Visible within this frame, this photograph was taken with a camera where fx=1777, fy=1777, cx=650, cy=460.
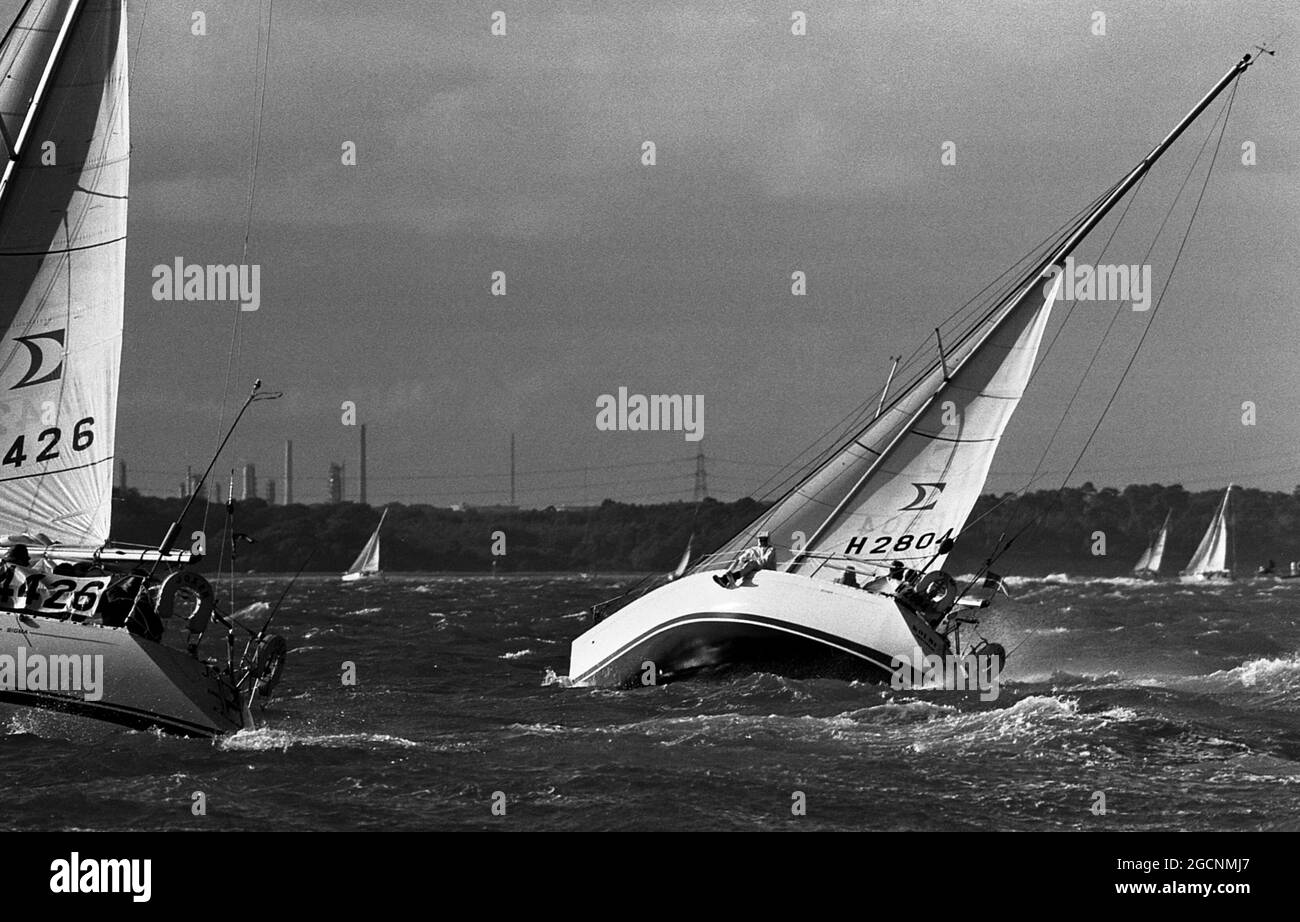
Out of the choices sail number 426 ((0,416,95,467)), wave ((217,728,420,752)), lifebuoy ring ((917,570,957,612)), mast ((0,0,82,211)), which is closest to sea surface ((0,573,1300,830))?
wave ((217,728,420,752))

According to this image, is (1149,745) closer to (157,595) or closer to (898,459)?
(898,459)

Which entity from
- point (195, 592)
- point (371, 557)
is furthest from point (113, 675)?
point (371, 557)

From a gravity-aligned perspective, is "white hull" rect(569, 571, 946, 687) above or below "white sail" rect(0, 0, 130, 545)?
below

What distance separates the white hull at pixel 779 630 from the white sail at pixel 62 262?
30.1 ft

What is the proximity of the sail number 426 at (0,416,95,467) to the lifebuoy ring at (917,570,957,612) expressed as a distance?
12.9 metres

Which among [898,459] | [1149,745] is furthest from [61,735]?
[898,459]

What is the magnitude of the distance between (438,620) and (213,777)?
133ft

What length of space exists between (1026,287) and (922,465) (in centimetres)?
390

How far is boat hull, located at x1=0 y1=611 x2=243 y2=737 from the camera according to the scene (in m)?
20.4

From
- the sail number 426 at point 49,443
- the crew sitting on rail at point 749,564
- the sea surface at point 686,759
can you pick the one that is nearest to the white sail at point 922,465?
the crew sitting on rail at point 749,564

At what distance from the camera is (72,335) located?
912 inches

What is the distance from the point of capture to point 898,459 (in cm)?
3089

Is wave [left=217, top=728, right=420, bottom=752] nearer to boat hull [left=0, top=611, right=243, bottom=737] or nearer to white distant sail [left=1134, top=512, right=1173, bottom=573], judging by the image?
boat hull [left=0, top=611, right=243, bottom=737]

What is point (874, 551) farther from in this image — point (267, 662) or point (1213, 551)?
point (1213, 551)
